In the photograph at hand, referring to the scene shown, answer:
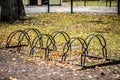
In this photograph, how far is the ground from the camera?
9.58 m

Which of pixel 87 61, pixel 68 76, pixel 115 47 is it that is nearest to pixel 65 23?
pixel 115 47

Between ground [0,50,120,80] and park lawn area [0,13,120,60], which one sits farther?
park lawn area [0,13,120,60]

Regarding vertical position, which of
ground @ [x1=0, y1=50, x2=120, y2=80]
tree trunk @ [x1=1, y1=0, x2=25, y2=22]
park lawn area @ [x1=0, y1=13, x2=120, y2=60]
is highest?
tree trunk @ [x1=1, y1=0, x2=25, y2=22]

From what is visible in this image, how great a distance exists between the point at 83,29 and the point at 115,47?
5.77 metres

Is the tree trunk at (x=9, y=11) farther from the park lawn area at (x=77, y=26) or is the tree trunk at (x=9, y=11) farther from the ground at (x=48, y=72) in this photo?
the ground at (x=48, y=72)

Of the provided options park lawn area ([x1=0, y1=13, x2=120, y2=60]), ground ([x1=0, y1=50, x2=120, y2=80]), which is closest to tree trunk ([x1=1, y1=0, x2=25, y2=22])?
park lawn area ([x1=0, y1=13, x2=120, y2=60])

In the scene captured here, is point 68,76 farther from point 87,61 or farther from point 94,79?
point 87,61

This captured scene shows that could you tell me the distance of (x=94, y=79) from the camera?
30.9 ft

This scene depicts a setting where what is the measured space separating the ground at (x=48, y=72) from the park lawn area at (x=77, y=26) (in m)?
3.36

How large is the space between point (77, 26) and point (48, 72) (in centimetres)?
1089

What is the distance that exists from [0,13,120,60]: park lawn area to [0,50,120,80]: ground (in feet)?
11.0

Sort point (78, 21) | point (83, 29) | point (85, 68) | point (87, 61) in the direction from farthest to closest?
point (78, 21) < point (83, 29) < point (87, 61) < point (85, 68)

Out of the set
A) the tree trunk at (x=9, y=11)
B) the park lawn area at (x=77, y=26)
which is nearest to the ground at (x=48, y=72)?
the park lawn area at (x=77, y=26)

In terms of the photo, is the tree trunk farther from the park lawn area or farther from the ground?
the ground
